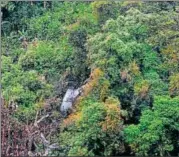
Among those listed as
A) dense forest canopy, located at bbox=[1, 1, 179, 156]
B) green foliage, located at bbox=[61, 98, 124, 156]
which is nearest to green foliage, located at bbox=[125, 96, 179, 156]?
dense forest canopy, located at bbox=[1, 1, 179, 156]

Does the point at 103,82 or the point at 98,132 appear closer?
the point at 98,132

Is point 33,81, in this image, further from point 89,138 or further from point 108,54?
point 89,138

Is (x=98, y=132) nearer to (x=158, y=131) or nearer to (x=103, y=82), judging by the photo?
(x=158, y=131)

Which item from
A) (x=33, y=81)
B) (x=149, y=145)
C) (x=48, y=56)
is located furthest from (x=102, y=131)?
(x=48, y=56)

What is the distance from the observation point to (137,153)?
5.86 m

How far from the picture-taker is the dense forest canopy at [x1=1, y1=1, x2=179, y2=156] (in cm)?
586

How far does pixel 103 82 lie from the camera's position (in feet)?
20.9

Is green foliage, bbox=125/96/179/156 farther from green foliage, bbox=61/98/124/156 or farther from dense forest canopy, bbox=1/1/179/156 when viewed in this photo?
green foliage, bbox=61/98/124/156

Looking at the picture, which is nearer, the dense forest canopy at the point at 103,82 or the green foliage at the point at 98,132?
the green foliage at the point at 98,132

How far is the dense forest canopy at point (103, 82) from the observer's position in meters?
5.86

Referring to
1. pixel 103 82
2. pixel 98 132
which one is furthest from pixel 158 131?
pixel 103 82

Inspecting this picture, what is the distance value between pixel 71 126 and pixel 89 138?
1.36 ft

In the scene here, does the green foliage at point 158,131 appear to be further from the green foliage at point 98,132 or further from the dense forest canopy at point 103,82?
the green foliage at point 98,132

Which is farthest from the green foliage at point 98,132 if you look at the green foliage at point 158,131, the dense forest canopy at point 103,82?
the green foliage at point 158,131
